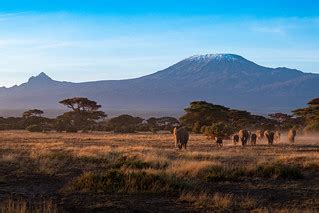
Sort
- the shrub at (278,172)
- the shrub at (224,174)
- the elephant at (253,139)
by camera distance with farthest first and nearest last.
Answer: the elephant at (253,139) < the shrub at (278,172) < the shrub at (224,174)

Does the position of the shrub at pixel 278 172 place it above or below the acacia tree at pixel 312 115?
below

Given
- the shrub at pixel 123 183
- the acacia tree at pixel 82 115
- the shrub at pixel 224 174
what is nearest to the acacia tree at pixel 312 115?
the acacia tree at pixel 82 115

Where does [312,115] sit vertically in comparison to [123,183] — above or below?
above

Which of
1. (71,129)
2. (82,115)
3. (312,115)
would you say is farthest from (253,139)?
(82,115)

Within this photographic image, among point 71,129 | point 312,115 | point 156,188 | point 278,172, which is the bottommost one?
point 156,188

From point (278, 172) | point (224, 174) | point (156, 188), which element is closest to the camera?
point (156, 188)

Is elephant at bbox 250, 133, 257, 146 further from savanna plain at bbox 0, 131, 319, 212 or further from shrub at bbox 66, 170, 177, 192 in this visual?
shrub at bbox 66, 170, 177, 192

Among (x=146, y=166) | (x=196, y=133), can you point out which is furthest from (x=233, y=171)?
(x=196, y=133)

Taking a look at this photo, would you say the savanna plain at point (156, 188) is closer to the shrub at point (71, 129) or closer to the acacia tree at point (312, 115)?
the acacia tree at point (312, 115)

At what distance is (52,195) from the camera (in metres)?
12.9

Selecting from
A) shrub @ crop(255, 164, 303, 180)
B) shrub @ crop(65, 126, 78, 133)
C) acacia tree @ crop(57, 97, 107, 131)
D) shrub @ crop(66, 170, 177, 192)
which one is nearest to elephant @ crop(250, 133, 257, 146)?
shrub @ crop(255, 164, 303, 180)

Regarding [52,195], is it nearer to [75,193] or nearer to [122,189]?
[75,193]

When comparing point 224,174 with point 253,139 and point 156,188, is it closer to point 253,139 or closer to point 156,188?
point 156,188

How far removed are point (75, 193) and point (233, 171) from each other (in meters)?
5.71
